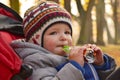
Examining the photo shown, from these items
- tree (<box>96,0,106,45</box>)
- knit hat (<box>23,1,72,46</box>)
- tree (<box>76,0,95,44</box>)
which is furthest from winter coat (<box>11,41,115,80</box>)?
tree (<box>96,0,106,45</box>)

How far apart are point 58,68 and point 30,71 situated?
224 millimetres

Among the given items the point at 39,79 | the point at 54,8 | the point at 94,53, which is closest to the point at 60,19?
the point at 54,8

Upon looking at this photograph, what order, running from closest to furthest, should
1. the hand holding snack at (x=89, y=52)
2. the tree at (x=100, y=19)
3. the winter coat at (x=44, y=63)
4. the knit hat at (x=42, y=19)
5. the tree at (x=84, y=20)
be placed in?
the winter coat at (x=44, y=63), the hand holding snack at (x=89, y=52), the knit hat at (x=42, y=19), the tree at (x=84, y=20), the tree at (x=100, y=19)

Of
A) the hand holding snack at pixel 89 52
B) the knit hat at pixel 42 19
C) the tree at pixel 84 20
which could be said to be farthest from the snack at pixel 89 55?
the tree at pixel 84 20

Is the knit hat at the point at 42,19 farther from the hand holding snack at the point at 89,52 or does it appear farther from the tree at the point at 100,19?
the tree at the point at 100,19

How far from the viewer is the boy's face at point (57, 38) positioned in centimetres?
218

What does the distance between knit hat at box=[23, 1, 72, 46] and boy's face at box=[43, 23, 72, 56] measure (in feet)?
0.10

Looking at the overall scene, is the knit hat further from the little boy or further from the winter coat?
the winter coat

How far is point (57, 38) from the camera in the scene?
7.16 feet

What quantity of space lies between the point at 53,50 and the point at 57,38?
8cm

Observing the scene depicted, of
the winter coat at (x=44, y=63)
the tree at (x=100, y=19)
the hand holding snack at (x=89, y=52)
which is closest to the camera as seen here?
the winter coat at (x=44, y=63)

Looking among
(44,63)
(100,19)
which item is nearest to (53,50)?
(44,63)

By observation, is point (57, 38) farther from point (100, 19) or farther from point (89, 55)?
point (100, 19)

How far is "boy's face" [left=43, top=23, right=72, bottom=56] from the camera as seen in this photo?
85.7 inches
